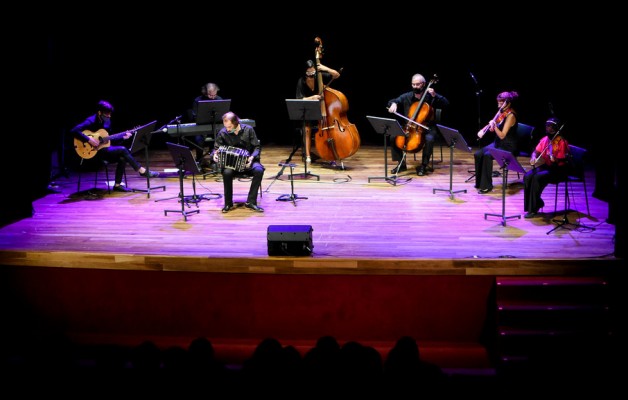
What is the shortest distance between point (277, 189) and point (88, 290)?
304 cm

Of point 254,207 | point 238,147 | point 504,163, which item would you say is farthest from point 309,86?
point 504,163

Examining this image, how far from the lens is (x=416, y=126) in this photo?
9133mm

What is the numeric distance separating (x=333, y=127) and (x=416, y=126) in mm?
1094

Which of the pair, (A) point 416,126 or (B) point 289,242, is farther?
(A) point 416,126

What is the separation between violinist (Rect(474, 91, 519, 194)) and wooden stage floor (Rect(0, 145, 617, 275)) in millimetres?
186

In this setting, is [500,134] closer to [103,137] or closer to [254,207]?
[254,207]

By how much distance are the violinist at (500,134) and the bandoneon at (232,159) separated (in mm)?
2756

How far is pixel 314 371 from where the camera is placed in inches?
175

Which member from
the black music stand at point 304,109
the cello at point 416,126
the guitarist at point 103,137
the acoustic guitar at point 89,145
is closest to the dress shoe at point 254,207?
the black music stand at point 304,109

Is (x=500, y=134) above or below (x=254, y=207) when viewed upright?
above

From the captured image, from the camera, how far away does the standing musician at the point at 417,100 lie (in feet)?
29.8

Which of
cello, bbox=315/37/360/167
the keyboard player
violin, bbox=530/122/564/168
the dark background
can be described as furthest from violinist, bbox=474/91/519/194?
the keyboard player

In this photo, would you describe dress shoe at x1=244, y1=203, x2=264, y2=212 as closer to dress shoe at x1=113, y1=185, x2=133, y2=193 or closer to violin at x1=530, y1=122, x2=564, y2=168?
dress shoe at x1=113, y1=185, x2=133, y2=193

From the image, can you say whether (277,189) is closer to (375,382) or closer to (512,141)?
(512,141)
